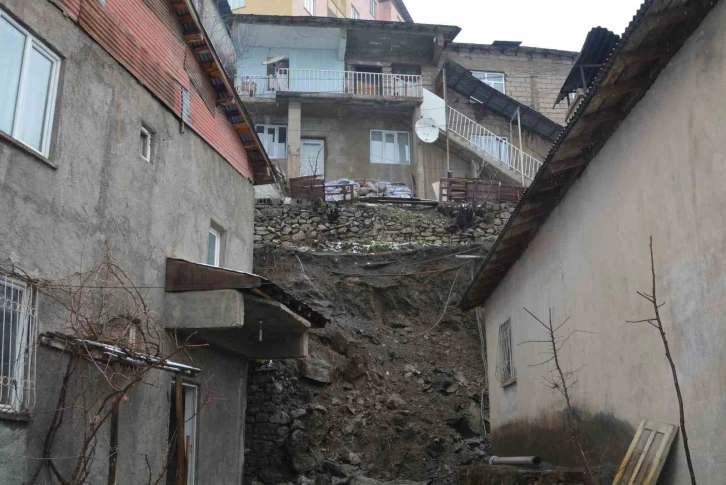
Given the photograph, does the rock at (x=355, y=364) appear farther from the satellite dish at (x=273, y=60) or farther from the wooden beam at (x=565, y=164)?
the satellite dish at (x=273, y=60)

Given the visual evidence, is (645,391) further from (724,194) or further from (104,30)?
(104,30)

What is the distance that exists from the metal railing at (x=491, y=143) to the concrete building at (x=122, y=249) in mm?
17473

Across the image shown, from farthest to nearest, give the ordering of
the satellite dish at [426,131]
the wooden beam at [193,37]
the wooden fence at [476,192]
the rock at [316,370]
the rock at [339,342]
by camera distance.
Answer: the satellite dish at [426,131], the wooden fence at [476,192], the rock at [339,342], the rock at [316,370], the wooden beam at [193,37]

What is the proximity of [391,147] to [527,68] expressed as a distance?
7.97 meters

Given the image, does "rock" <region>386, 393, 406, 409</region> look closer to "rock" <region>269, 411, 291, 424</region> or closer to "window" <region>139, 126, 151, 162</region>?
"rock" <region>269, 411, 291, 424</region>

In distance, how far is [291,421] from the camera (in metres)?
14.2

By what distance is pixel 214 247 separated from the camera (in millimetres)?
11469

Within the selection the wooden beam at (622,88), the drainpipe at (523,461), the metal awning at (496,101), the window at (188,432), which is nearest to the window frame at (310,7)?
the metal awning at (496,101)

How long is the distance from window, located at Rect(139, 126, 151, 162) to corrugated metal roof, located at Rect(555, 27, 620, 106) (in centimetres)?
849

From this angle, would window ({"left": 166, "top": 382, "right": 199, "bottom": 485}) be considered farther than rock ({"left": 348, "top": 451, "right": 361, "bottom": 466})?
No

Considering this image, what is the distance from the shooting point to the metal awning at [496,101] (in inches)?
1167

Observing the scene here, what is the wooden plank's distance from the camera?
6.17 meters

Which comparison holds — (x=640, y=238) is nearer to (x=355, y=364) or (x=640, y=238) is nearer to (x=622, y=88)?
(x=622, y=88)

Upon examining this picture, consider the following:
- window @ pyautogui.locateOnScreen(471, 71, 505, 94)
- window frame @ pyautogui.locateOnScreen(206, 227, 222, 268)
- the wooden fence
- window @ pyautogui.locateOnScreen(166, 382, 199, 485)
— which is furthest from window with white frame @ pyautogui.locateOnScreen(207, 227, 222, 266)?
window @ pyautogui.locateOnScreen(471, 71, 505, 94)
